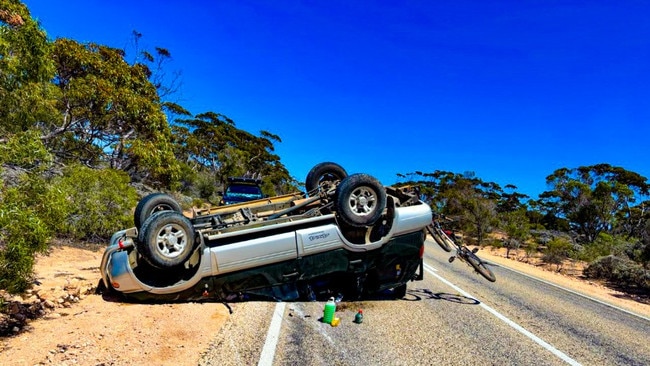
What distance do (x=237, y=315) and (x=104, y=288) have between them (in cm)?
222

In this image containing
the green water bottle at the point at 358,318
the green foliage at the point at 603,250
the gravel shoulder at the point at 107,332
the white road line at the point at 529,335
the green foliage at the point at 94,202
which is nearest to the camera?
the gravel shoulder at the point at 107,332

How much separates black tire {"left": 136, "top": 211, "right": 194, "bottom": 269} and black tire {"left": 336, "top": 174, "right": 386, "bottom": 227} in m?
2.25

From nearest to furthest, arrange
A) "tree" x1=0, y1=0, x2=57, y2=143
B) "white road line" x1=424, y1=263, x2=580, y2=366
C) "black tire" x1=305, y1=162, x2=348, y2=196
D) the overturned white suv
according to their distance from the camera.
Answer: "white road line" x1=424, y1=263, x2=580, y2=366
the overturned white suv
"tree" x1=0, y1=0, x2=57, y2=143
"black tire" x1=305, y1=162, x2=348, y2=196

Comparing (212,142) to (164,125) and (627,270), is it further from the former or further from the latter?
(627,270)

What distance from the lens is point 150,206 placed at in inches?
285

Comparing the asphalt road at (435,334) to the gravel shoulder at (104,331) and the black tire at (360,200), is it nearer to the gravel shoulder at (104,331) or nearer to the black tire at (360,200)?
the gravel shoulder at (104,331)

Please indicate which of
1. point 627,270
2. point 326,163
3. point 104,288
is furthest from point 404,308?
point 627,270

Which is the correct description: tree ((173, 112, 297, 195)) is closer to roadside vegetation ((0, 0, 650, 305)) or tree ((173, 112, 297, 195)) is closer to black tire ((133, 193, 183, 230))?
roadside vegetation ((0, 0, 650, 305))

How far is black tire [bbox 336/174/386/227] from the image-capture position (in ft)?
20.1

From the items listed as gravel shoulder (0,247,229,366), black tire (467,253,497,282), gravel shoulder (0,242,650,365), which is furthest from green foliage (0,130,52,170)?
black tire (467,253,497,282)

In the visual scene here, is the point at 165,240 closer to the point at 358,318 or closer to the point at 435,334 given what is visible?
the point at 358,318

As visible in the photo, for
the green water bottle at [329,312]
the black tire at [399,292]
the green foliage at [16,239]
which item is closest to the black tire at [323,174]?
the black tire at [399,292]

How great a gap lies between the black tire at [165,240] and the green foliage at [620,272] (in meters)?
15.2

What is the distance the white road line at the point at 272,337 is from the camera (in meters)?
4.08
